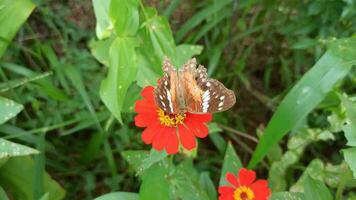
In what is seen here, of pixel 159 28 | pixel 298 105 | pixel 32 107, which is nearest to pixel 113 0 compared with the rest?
pixel 159 28

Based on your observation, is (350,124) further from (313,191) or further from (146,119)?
(146,119)

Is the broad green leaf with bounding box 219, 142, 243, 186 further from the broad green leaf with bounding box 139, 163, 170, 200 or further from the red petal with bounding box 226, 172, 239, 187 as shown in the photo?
the broad green leaf with bounding box 139, 163, 170, 200

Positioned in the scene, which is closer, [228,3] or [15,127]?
[15,127]

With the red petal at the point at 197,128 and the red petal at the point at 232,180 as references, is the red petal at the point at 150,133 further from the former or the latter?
the red petal at the point at 232,180

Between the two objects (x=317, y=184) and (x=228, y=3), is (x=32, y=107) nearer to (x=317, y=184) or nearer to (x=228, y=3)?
(x=228, y=3)

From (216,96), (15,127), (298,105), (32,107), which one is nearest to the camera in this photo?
(216,96)

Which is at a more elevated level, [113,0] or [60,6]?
[113,0]

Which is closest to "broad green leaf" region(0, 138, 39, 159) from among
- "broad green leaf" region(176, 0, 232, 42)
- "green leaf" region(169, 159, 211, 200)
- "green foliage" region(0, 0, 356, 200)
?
"green foliage" region(0, 0, 356, 200)

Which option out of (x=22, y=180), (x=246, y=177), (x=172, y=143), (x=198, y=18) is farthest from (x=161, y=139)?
(x=198, y=18)
